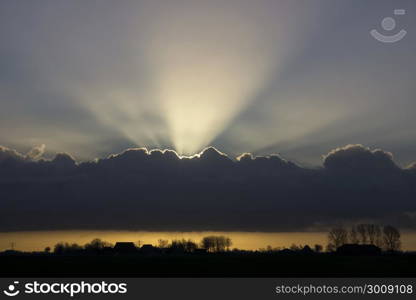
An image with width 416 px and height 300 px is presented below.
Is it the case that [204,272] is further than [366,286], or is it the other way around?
[204,272]

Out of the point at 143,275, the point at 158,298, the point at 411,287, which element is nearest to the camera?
the point at 158,298

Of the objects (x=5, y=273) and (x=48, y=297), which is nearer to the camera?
(x=48, y=297)

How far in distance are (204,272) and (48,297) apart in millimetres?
31602

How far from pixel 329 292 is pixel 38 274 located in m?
42.6

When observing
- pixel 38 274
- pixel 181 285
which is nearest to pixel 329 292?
pixel 181 285

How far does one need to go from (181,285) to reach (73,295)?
1217 cm

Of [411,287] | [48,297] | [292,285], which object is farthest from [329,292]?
[48,297]

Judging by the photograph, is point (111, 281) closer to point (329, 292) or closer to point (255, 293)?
point (255, 293)

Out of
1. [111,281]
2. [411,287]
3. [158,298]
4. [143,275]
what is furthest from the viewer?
[143,275]

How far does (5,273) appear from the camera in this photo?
8019cm

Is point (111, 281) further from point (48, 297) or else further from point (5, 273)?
point (5, 273)

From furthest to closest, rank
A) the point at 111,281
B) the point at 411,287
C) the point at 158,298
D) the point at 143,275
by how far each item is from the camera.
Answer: the point at 143,275, the point at 111,281, the point at 411,287, the point at 158,298

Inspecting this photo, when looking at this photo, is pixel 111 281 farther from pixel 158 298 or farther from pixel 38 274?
pixel 38 274

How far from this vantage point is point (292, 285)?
203 feet
